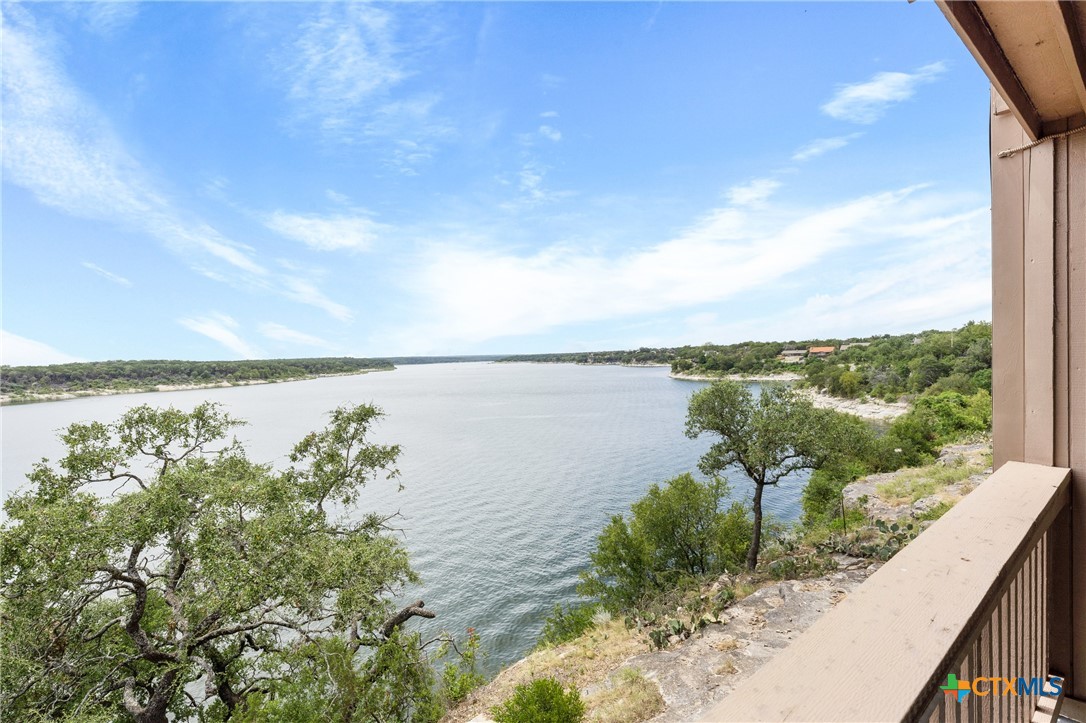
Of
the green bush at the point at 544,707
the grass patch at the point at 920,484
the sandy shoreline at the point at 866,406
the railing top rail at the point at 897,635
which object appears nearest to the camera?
the railing top rail at the point at 897,635

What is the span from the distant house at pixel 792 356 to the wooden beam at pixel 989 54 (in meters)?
64.3

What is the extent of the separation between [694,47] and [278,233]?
131ft

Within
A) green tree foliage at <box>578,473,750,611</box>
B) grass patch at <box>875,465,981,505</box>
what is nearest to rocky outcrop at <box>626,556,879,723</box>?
green tree foliage at <box>578,473,750,611</box>

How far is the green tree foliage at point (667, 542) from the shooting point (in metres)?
12.5

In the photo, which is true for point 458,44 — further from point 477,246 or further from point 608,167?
point 477,246

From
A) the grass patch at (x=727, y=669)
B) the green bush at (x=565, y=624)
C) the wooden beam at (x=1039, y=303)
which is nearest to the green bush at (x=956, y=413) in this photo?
the green bush at (x=565, y=624)

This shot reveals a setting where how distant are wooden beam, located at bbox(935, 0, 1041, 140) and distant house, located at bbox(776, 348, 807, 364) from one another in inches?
2530

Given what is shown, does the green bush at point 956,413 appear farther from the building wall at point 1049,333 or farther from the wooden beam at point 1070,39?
the wooden beam at point 1070,39

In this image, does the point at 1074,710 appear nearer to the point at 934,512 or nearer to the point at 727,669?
the point at 727,669

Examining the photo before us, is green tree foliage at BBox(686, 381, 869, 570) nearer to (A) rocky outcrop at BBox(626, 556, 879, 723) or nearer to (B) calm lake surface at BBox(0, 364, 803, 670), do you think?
(B) calm lake surface at BBox(0, 364, 803, 670)

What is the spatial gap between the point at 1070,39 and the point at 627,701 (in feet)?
18.9

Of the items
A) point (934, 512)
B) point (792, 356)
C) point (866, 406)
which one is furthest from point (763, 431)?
point (792, 356)

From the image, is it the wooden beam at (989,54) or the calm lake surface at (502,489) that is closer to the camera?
the wooden beam at (989,54)

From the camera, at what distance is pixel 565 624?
10.6m
